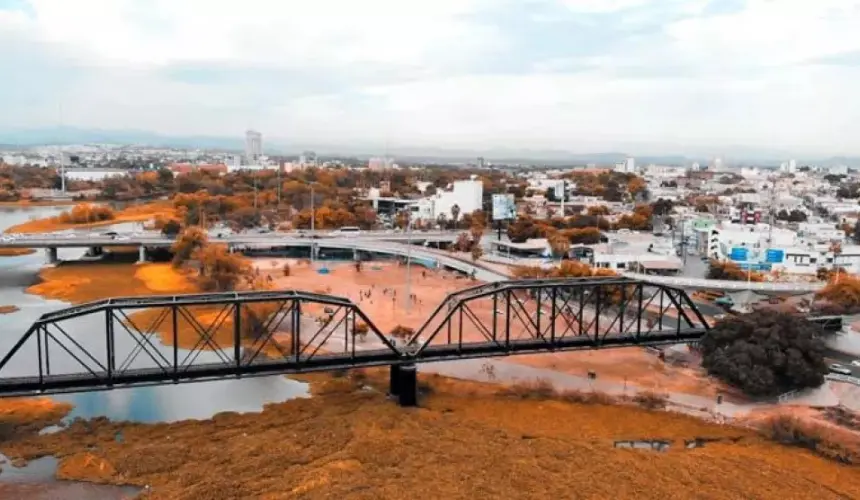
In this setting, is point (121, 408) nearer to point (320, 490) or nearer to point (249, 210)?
point (320, 490)

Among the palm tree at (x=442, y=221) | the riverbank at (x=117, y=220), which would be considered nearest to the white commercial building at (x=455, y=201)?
the palm tree at (x=442, y=221)

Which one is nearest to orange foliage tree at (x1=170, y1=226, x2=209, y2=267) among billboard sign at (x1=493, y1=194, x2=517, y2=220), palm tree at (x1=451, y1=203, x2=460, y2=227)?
billboard sign at (x1=493, y1=194, x2=517, y2=220)

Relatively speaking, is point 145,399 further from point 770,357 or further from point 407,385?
Answer: point 770,357

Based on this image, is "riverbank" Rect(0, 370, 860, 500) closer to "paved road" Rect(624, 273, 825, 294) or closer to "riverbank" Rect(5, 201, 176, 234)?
"paved road" Rect(624, 273, 825, 294)

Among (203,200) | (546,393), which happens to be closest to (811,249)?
(546,393)

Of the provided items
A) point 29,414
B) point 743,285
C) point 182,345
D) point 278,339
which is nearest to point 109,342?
point 29,414

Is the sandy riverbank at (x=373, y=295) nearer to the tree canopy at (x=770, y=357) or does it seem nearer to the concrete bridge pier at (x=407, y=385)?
the tree canopy at (x=770, y=357)
